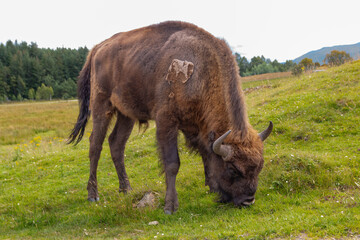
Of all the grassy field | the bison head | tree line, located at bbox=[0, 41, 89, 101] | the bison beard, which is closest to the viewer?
the grassy field

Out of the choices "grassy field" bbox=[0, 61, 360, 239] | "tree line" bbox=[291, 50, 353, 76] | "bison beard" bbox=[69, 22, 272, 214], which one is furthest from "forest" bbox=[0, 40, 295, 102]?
"bison beard" bbox=[69, 22, 272, 214]

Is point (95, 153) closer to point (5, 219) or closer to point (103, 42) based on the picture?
point (5, 219)

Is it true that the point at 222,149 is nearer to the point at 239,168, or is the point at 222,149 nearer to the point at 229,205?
the point at 239,168

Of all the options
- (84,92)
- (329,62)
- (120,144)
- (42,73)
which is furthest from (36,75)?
(120,144)

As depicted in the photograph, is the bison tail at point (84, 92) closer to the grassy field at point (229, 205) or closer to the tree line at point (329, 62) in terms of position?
the grassy field at point (229, 205)

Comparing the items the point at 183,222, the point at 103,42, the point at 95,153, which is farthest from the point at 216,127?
the point at 103,42

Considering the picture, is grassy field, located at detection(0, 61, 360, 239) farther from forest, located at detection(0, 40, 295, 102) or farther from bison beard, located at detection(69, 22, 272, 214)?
forest, located at detection(0, 40, 295, 102)

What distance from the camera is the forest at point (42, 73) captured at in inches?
3553

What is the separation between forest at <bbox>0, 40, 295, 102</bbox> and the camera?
90250 mm

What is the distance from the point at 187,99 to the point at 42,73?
107279 mm

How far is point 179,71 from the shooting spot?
5852mm

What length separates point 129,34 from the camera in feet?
24.9

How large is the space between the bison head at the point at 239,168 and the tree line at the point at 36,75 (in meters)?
85.4

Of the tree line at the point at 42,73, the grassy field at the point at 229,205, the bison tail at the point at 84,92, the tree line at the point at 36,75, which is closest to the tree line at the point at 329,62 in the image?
the grassy field at the point at 229,205
